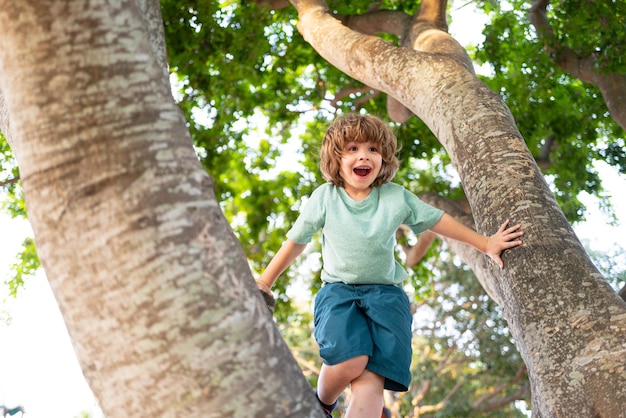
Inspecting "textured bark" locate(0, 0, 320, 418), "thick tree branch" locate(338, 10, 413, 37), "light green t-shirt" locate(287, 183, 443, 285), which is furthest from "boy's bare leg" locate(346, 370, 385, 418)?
"thick tree branch" locate(338, 10, 413, 37)

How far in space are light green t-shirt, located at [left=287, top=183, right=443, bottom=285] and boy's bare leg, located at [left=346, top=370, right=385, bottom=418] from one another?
0.51 m

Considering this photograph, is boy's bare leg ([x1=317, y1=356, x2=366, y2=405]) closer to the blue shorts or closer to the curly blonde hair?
the blue shorts

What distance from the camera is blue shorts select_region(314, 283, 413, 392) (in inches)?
110

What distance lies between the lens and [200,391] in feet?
4.97

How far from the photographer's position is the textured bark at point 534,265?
2.53 metres

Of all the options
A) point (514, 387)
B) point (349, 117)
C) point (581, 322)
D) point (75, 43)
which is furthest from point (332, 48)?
point (514, 387)

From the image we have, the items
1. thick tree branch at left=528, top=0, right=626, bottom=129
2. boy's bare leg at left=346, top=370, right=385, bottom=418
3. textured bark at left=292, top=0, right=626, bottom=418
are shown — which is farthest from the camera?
thick tree branch at left=528, top=0, right=626, bottom=129

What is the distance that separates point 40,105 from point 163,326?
1.89 ft

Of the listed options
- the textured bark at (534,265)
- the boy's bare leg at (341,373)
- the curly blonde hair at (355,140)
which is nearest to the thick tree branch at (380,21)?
the textured bark at (534,265)

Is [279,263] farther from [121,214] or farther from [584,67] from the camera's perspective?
[584,67]

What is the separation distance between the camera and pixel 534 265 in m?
2.88

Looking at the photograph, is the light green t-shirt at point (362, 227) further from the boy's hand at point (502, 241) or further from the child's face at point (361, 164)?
the boy's hand at point (502, 241)

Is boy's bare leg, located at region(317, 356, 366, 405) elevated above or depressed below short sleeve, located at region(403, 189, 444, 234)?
below

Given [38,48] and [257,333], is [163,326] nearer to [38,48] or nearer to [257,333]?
[257,333]
